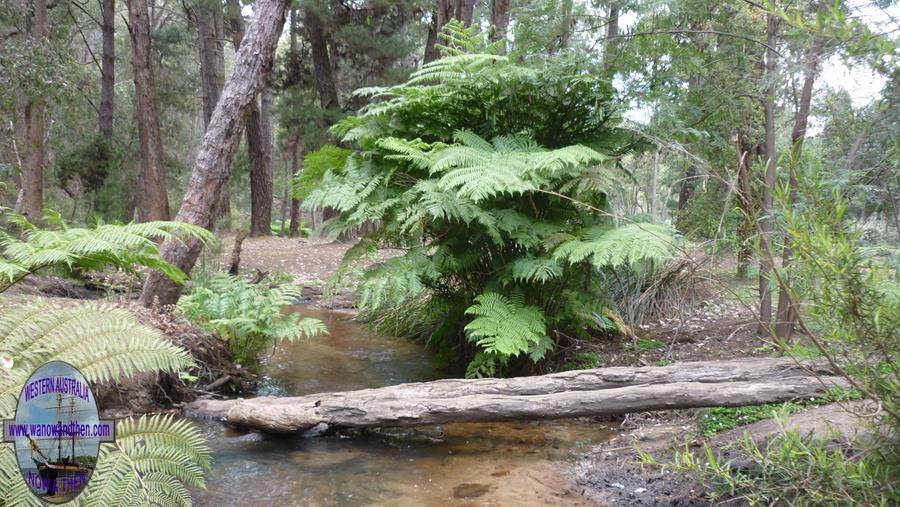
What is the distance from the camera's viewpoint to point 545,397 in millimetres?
3201

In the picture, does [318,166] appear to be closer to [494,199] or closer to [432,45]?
[494,199]

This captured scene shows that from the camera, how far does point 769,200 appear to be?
4.34m

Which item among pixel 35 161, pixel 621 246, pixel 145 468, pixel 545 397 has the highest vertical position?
pixel 35 161

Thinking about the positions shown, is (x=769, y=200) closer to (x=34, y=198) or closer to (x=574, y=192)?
(x=574, y=192)

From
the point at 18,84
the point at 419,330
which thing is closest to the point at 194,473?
the point at 419,330

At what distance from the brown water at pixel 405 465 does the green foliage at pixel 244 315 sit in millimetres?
472

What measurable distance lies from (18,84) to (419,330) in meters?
8.11

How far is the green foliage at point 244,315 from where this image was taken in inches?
160

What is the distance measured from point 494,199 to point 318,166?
158 centimetres

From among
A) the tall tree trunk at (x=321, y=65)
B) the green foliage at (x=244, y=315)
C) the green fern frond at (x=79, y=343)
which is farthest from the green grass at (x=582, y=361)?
the tall tree trunk at (x=321, y=65)

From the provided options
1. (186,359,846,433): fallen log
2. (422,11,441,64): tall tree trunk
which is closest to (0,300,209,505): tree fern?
(186,359,846,433): fallen log

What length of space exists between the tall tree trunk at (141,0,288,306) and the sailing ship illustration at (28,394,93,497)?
3586 millimetres

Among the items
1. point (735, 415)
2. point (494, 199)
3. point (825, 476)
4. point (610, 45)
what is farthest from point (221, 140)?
point (825, 476)

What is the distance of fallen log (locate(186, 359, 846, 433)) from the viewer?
302 cm
